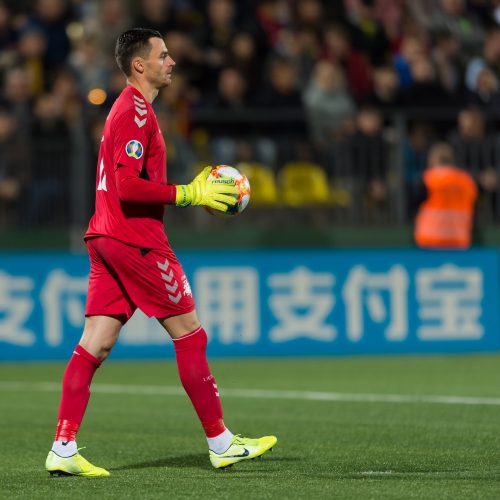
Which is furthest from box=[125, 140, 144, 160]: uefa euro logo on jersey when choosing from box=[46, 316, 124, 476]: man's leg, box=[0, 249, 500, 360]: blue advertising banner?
box=[0, 249, 500, 360]: blue advertising banner

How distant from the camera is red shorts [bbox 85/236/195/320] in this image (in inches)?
297

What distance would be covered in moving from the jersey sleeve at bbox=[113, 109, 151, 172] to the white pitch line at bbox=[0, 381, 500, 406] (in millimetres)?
4688

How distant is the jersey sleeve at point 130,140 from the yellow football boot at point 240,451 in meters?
1.59

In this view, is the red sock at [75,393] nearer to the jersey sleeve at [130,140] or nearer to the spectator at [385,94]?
the jersey sleeve at [130,140]

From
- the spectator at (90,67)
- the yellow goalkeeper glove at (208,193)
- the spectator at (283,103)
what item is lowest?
the yellow goalkeeper glove at (208,193)

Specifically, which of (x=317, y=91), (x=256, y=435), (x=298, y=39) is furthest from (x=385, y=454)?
(x=298, y=39)

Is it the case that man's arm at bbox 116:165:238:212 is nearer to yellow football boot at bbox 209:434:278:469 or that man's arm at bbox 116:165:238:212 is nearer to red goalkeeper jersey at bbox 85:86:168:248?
red goalkeeper jersey at bbox 85:86:168:248

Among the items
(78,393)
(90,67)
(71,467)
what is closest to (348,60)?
(90,67)

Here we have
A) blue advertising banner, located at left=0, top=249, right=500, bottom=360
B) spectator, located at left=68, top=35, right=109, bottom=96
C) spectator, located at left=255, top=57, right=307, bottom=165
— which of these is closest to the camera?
blue advertising banner, located at left=0, top=249, right=500, bottom=360

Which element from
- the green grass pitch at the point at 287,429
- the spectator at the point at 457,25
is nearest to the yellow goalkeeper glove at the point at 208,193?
the green grass pitch at the point at 287,429

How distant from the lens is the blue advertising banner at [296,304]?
16.3 m

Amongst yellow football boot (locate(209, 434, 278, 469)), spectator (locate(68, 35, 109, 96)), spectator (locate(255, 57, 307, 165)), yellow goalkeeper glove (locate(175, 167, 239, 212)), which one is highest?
spectator (locate(68, 35, 109, 96))

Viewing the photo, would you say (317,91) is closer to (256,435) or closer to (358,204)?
(358,204)

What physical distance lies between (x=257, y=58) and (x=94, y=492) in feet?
39.7
